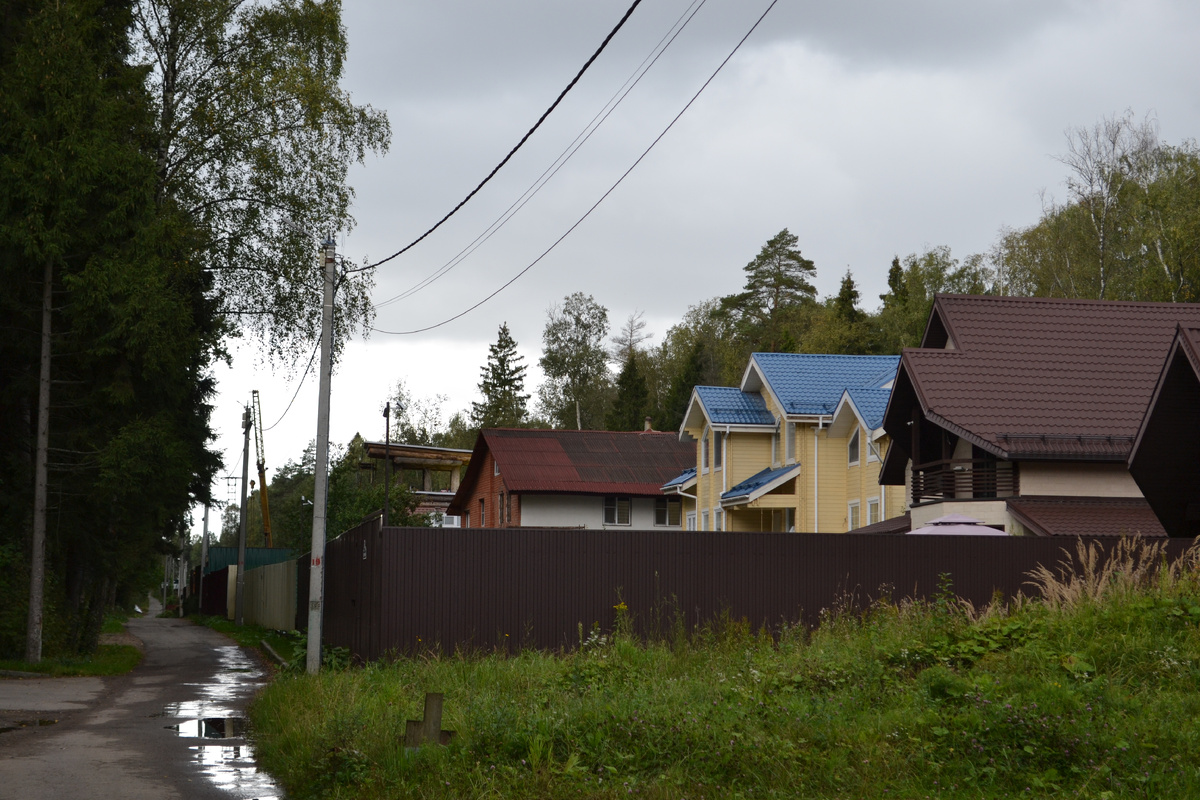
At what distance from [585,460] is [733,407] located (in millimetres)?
8583

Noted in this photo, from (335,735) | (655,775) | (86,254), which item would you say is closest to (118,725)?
(335,735)

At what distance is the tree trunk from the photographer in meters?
19.9

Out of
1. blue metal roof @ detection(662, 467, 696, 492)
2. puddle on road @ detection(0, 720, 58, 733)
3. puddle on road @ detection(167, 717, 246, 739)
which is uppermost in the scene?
blue metal roof @ detection(662, 467, 696, 492)

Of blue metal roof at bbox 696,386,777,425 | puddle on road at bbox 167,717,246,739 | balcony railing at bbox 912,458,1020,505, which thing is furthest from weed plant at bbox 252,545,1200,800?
blue metal roof at bbox 696,386,777,425

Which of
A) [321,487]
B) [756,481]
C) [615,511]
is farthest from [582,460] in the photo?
[321,487]

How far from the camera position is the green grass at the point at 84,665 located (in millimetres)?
19938

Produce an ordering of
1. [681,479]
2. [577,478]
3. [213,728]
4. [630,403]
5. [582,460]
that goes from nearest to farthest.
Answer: [213,728] < [681,479] < [577,478] < [582,460] < [630,403]

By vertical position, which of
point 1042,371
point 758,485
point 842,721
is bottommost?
point 842,721

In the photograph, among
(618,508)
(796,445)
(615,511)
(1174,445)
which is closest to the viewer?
(1174,445)

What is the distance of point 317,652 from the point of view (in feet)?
52.0

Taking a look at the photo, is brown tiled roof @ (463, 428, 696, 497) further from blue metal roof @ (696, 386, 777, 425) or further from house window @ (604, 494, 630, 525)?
blue metal roof @ (696, 386, 777, 425)

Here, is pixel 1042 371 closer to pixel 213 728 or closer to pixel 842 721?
pixel 213 728

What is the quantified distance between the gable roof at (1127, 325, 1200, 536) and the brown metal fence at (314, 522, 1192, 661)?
2.58ft

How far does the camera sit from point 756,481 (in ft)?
115
